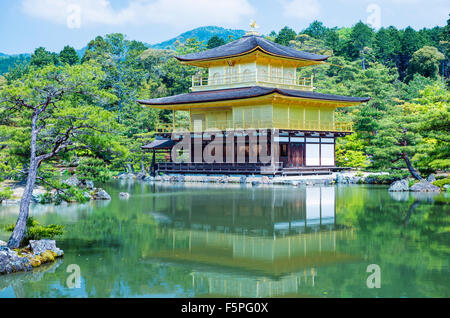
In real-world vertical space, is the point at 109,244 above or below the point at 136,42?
below

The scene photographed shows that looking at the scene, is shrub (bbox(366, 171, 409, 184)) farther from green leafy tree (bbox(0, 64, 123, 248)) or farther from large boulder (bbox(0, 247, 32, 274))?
large boulder (bbox(0, 247, 32, 274))

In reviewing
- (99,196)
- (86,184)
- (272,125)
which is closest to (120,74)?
(272,125)

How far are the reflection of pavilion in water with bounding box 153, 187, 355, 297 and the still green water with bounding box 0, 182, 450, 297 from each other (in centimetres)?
2

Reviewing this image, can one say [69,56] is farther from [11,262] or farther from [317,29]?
[11,262]

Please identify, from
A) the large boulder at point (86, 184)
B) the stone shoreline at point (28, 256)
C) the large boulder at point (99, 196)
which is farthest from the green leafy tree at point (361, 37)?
the stone shoreline at point (28, 256)

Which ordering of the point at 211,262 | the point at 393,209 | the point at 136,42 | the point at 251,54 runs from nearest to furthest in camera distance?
the point at 211,262, the point at 393,209, the point at 251,54, the point at 136,42

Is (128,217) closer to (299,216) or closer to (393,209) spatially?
(299,216)

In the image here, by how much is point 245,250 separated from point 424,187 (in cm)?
1631

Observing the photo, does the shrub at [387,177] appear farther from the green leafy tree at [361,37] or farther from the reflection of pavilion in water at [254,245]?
the green leafy tree at [361,37]

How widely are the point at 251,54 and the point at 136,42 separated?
4199cm

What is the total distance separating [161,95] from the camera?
172 ft

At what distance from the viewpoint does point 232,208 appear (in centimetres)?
1827

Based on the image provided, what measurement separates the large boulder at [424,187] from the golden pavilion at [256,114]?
26.7 feet
